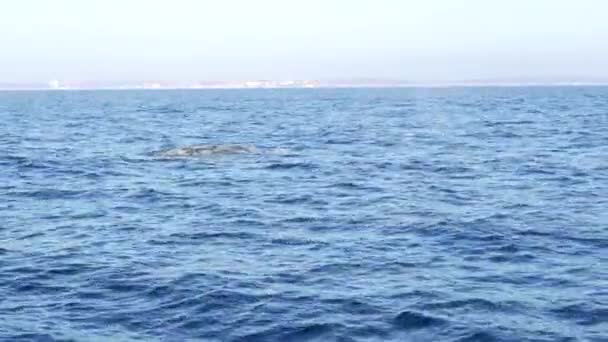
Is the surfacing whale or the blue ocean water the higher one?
the surfacing whale

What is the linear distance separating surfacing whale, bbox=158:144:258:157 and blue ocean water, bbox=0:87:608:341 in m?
1.57

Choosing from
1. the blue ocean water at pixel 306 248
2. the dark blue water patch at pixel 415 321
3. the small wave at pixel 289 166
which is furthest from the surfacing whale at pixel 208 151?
the dark blue water patch at pixel 415 321

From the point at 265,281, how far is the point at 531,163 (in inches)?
964

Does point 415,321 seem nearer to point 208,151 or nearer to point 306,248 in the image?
point 306,248

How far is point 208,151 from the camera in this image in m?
44.0

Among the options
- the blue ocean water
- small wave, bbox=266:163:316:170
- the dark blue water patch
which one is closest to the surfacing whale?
the blue ocean water

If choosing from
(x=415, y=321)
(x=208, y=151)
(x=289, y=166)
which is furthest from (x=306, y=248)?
(x=208, y=151)

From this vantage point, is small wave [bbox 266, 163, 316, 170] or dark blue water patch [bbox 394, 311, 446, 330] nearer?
dark blue water patch [bbox 394, 311, 446, 330]

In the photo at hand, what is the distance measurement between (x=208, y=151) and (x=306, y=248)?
24.3 meters

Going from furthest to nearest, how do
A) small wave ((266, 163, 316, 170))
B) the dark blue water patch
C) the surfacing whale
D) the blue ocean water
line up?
the surfacing whale < small wave ((266, 163, 316, 170)) < the blue ocean water < the dark blue water patch

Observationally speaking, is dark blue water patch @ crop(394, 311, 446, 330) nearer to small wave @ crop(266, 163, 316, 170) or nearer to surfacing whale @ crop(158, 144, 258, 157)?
small wave @ crop(266, 163, 316, 170)

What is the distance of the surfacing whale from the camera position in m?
43.3

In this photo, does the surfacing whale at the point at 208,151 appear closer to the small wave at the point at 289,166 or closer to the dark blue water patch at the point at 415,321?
the small wave at the point at 289,166

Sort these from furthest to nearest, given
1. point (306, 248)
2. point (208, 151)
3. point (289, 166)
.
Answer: point (208, 151) < point (289, 166) < point (306, 248)
